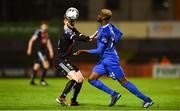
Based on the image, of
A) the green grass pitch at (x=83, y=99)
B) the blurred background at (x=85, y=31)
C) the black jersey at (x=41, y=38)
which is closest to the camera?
the green grass pitch at (x=83, y=99)

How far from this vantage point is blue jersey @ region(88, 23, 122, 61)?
14.2m

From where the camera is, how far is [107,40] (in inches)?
562

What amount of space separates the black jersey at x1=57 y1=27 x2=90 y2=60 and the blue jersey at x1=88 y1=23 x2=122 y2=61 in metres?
0.32

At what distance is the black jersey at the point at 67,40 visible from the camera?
14367mm

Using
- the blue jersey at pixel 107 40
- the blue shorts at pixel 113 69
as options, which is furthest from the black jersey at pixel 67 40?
the blue shorts at pixel 113 69

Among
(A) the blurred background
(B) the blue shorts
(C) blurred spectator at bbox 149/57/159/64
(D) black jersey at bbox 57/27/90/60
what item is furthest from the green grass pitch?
(A) the blurred background

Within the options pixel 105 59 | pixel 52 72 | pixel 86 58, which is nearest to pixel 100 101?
pixel 105 59

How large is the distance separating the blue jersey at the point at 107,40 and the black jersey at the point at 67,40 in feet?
1.04

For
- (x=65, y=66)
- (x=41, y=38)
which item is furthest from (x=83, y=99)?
(x=41, y=38)

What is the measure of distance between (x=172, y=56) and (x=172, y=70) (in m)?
5.94

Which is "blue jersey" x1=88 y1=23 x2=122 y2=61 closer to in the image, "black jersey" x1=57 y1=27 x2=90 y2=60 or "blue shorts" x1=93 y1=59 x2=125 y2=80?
"blue shorts" x1=93 y1=59 x2=125 y2=80

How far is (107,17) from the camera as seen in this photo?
14289 mm

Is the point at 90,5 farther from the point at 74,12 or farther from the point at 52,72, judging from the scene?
the point at 74,12

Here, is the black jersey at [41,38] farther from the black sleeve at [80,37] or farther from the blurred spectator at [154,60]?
the blurred spectator at [154,60]
